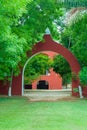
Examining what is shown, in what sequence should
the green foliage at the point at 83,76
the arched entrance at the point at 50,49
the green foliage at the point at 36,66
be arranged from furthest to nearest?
the green foliage at the point at 36,66
the arched entrance at the point at 50,49
the green foliage at the point at 83,76

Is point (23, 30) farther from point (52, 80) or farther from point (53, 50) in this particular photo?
point (52, 80)

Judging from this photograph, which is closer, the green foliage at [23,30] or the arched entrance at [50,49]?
the green foliage at [23,30]

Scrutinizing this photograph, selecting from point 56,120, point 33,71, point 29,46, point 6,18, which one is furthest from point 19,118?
point 33,71

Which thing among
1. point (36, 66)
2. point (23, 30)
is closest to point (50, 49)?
point (23, 30)

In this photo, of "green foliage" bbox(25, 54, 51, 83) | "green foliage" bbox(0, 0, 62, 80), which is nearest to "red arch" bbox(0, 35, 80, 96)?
"green foliage" bbox(0, 0, 62, 80)

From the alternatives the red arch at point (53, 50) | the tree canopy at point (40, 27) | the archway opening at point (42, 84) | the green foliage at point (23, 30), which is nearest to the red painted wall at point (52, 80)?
the archway opening at point (42, 84)

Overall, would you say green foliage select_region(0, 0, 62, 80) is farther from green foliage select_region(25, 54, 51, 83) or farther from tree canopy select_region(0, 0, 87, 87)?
green foliage select_region(25, 54, 51, 83)

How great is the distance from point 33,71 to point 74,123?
24.7m

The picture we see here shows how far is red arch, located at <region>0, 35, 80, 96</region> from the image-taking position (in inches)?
986

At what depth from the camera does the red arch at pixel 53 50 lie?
986 inches

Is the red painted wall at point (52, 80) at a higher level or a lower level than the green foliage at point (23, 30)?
lower

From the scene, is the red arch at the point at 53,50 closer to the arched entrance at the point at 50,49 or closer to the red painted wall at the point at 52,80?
the arched entrance at the point at 50,49

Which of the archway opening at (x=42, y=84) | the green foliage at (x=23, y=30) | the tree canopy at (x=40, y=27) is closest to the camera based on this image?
the green foliage at (x=23, y=30)

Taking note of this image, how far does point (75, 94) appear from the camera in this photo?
24938 mm
